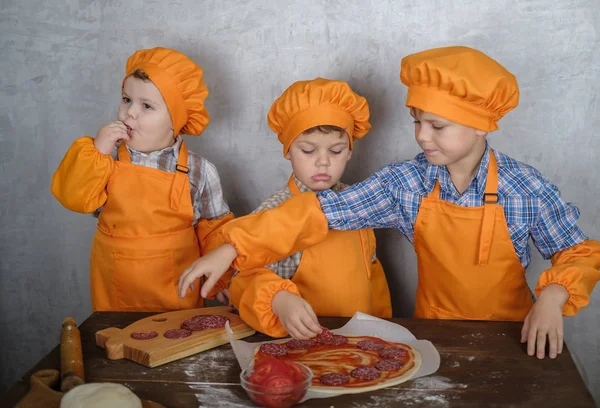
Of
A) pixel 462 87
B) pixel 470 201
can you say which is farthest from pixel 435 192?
pixel 462 87

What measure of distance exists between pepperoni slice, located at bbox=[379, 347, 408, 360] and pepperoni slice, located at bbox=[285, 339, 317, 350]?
16 cm

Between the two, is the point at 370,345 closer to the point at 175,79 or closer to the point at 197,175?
the point at 197,175

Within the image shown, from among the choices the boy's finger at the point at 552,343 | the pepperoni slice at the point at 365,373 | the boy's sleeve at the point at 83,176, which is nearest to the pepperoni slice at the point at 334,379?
the pepperoni slice at the point at 365,373

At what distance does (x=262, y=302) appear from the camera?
1600 mm

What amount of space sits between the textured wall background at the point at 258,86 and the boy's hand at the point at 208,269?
2.74ft

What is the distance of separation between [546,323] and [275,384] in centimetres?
65

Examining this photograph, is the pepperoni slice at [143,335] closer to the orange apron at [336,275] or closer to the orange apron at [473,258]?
the orange apron at [336,275]

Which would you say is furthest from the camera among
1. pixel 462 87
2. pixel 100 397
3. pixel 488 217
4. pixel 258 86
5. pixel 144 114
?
pixel 258 86

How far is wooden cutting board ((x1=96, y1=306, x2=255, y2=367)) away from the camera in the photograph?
1462mm


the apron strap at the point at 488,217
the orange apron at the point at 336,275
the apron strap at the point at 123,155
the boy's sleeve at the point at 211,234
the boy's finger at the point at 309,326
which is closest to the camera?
the boy's finger at the point at 309,326

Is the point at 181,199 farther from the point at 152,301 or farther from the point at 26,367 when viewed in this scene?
the point at 26,367

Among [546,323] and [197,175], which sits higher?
[197,175]

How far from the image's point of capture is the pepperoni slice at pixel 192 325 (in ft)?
5.23

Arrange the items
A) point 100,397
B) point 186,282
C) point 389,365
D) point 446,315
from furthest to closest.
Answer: point 446,315 < point 186,282 < point 389,365 < point 100,397
